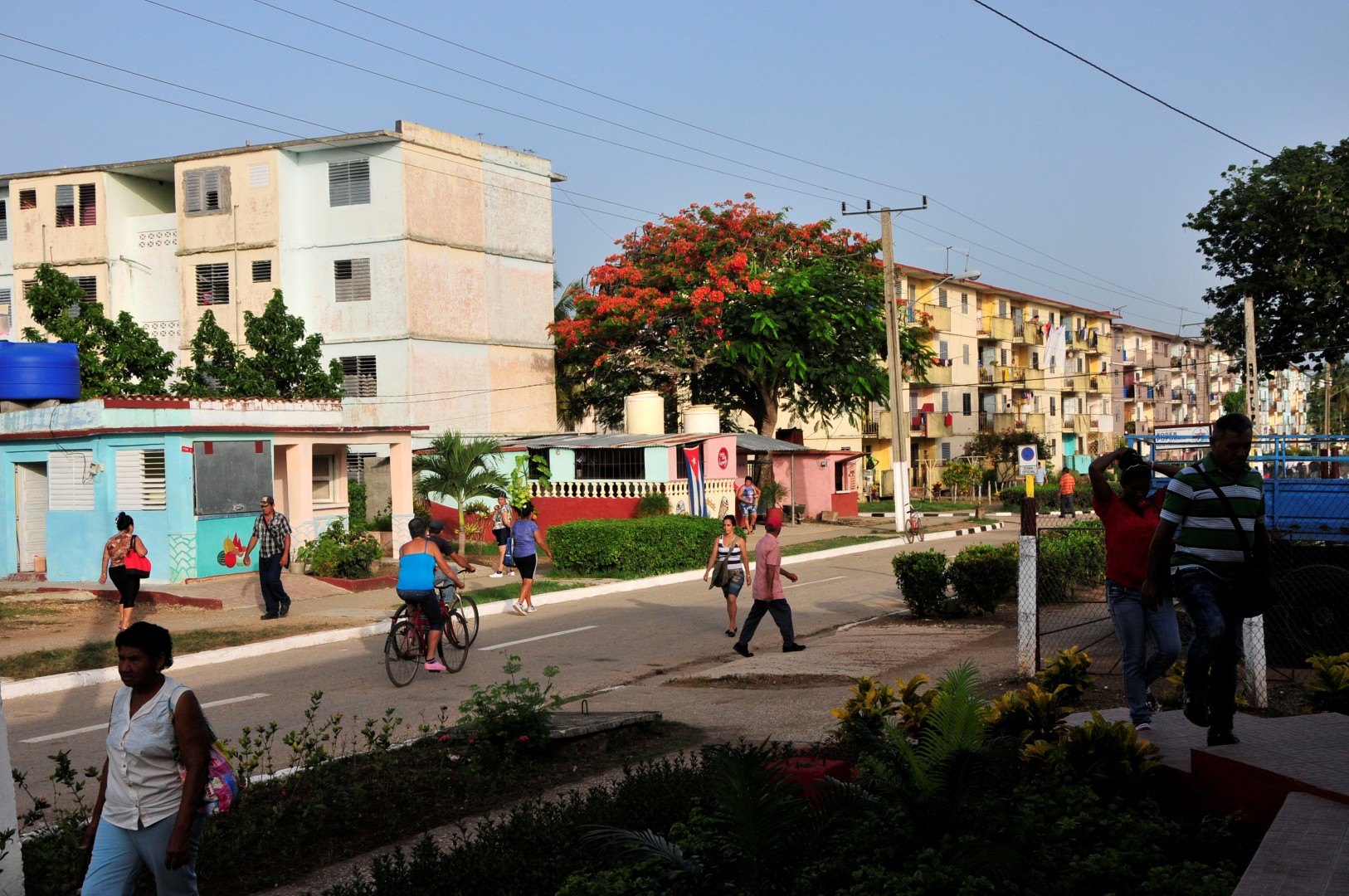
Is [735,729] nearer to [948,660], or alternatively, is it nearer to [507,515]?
[948,660]

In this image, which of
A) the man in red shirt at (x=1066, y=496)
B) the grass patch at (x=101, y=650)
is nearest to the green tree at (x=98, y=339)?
the grass patch at (x=101, y=650)

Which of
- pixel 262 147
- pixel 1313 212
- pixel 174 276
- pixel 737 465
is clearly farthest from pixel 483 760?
pixel 174 276

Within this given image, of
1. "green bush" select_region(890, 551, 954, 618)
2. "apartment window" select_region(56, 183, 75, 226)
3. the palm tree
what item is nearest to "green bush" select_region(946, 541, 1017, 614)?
"green bush" select_region(890, 551, 954, 618)

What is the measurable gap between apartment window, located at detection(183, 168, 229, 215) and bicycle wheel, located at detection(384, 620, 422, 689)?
33090 mm

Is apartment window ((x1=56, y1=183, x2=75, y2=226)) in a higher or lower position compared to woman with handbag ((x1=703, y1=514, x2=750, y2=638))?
higher

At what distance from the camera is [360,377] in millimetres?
41312

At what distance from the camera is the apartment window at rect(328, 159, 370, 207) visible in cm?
4072

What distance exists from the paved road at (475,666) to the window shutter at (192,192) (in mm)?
28083

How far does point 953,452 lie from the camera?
6619 cm

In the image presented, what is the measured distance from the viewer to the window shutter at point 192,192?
41.9 meters

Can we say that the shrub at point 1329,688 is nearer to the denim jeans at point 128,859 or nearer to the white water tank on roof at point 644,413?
the denim jeans at point 128,859

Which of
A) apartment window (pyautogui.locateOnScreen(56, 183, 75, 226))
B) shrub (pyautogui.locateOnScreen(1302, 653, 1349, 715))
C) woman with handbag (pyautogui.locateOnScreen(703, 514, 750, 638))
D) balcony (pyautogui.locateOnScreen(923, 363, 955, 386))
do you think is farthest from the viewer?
balcony (pyautogui.locateOnScreen(923, 363, 955, 386))

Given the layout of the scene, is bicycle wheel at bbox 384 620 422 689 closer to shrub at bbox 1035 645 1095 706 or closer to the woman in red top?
shrub at bbox 1035 645 1095 706

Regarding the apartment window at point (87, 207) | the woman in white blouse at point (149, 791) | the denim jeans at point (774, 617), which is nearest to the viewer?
the woman in white blouse at point (149, 791)
